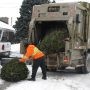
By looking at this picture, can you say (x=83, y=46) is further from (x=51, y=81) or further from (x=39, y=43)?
(x=51, y=81)

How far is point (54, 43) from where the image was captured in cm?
1595

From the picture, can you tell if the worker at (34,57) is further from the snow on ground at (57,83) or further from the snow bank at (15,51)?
the snow bank at (15,51)

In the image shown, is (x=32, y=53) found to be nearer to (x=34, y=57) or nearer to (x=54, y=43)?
(x=34, y=57)

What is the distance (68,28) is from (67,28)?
313 mm

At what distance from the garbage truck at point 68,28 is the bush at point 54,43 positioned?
201 mm

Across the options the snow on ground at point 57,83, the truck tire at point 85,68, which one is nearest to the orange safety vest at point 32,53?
the snow on ground at point 57,83

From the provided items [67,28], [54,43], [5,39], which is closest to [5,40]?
[5,39]

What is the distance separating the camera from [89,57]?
18.2 meters

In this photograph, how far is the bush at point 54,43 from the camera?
52.0 ft

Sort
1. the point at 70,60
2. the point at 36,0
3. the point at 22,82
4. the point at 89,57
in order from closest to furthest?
the point at 22,82 → the point at 70,60 → the point at 89,57 → the point at 36,0

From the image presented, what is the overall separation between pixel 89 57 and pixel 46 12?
9.99ft

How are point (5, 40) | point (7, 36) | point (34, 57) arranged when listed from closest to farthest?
point (34, 57) < point (5, 40) < point (7, 36)

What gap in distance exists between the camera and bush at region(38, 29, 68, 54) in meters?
15.8

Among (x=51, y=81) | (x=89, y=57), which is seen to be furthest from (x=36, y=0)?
(x=51, y=81)
